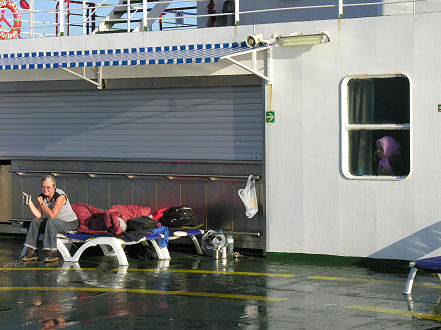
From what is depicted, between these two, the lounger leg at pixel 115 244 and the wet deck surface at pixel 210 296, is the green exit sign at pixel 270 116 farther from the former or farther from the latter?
the lounger leg at pixel 115 244

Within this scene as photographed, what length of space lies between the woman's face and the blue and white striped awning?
1.84m

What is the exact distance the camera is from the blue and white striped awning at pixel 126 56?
1268cm

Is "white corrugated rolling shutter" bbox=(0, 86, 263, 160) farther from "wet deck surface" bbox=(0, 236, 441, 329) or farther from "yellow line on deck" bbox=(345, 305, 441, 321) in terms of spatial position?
"yellow line on deck" bbox=(345, 305, 441, 321)

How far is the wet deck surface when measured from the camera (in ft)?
29.4

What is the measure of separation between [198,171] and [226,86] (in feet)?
5.19

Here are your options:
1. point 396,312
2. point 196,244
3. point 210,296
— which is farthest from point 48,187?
point 396,312

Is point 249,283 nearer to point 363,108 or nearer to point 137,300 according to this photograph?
point 137,300

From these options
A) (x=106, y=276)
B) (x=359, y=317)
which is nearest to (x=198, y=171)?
(x=106, y=276)

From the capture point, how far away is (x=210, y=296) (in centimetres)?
1038

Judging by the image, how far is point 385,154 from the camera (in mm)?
12727

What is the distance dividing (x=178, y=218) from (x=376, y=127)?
3.57 meters

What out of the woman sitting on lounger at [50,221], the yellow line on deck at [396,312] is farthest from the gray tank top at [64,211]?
the yellow line on deck at [396,312]

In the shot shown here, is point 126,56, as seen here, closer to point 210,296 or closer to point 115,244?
point 115,244

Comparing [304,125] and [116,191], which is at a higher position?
[304,125]
